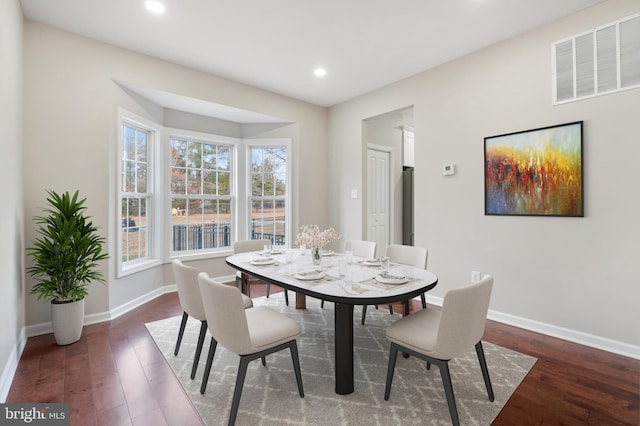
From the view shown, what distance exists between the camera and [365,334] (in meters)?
2.83

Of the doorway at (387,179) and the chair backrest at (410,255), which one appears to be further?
the doorway at (387,179)

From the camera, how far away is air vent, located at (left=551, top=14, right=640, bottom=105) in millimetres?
2428

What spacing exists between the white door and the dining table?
2401 mm

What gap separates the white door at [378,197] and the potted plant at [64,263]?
3.67m

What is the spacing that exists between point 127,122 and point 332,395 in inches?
141

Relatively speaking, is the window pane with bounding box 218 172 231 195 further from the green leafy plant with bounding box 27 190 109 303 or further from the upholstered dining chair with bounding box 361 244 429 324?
the upholstered dining chair with bounding box 361 244 429 324

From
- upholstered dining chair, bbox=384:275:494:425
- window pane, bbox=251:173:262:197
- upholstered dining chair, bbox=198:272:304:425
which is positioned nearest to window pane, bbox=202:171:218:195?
window pane, bbox=251:173:262:197

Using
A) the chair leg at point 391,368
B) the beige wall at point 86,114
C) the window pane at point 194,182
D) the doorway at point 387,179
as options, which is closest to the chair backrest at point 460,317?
the chair leg at point 391,368

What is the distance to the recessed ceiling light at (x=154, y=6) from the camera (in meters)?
2.55

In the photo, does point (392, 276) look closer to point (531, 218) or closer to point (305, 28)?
point (531, 218)

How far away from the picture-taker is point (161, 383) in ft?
6.82

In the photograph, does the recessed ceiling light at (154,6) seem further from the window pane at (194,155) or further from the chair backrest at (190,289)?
the chair backrest at (190,289)

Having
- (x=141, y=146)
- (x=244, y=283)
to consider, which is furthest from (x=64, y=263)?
(x=141, y=146)

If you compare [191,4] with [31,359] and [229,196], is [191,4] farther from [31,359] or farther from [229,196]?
[31,359]
